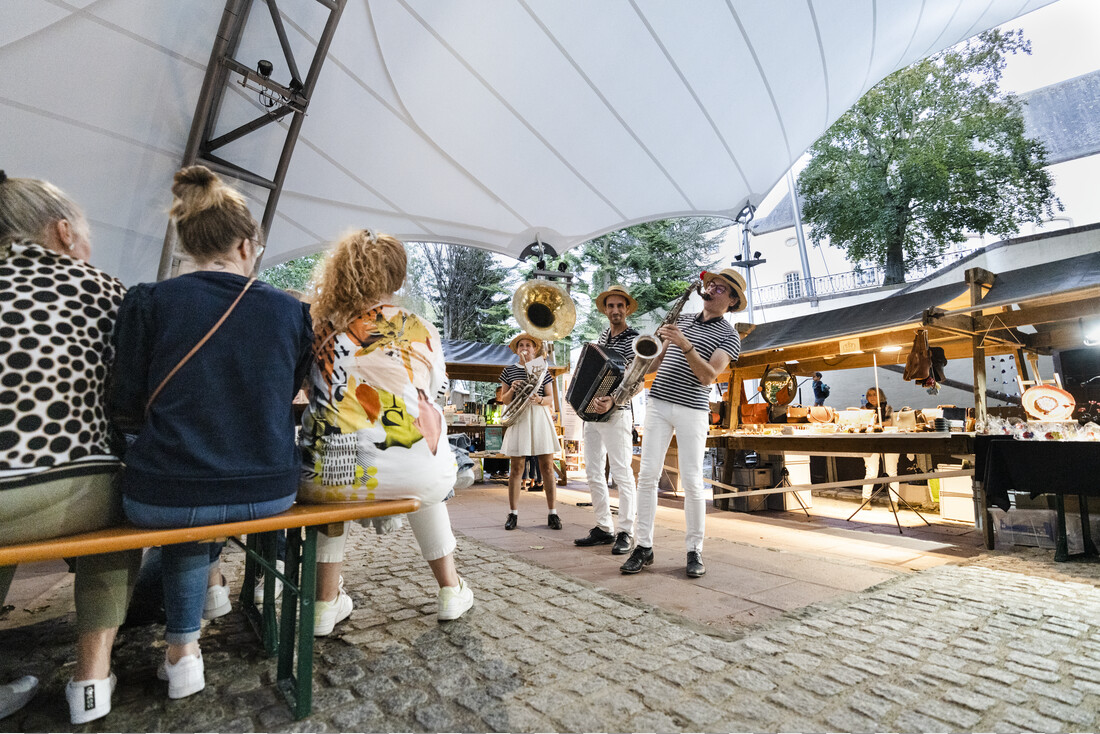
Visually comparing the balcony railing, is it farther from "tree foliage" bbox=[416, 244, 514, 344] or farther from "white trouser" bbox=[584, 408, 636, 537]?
"white trouser" bbox=[584, 408, 636, 537]

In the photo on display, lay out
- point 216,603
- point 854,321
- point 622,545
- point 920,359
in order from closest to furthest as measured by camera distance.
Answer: point 216,603 < point 622,545 < point 920,359 < point 854,321

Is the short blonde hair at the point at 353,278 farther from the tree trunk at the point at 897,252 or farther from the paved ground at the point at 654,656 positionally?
the tree trunk at the point at 897,252

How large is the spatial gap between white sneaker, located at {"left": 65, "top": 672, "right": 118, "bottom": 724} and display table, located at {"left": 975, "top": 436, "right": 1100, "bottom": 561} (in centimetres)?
556

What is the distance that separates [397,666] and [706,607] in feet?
4.97

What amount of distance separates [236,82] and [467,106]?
3.18 meters

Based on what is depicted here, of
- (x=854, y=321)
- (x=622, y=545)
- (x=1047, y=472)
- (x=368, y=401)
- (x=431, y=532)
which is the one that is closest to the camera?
(x=368, y=401)

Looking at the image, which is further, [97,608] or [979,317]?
[979,317]

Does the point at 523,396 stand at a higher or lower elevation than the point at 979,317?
lower

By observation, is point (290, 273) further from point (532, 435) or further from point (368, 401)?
point (368, 401)

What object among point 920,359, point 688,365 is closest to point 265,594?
point 688,365

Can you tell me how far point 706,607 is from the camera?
8.63 feet

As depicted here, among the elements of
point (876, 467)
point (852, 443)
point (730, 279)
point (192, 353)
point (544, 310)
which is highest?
point (544, 310)

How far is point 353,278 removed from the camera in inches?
84.2

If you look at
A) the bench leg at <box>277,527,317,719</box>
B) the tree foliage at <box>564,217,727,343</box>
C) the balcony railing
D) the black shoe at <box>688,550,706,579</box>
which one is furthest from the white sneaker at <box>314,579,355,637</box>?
the balcony railing
